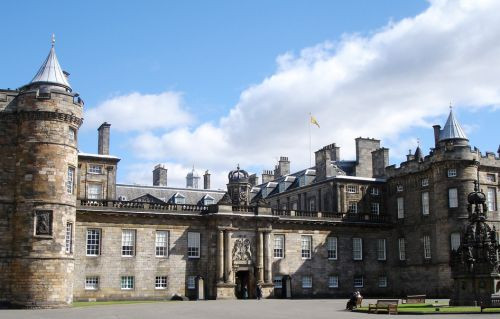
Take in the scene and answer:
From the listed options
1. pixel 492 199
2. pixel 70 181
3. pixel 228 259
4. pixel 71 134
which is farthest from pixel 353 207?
pixel 71 134

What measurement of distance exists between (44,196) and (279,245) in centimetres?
1945

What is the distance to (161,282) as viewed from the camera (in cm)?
4431

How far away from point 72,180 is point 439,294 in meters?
27.6

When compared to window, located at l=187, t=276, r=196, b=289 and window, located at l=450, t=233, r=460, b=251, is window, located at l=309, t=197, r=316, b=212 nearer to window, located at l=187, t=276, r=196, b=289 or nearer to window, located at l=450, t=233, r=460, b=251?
window, located at l=450, t=233, r=460, b=251

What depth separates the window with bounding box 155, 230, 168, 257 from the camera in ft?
146

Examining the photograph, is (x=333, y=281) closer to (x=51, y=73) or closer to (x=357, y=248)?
(x=357, y=248)

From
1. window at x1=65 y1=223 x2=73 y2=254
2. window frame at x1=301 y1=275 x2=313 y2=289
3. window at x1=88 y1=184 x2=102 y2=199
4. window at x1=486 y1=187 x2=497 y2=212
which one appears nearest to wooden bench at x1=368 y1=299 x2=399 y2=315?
window at x1=65 y1=223 x2=73 y2=254

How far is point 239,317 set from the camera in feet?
85.4

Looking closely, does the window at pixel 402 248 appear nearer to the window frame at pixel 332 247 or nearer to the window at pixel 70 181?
the window frame at pixel 332 247

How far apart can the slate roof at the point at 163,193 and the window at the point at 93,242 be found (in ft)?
37.3

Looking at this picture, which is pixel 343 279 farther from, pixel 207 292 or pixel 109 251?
pixel 109 251

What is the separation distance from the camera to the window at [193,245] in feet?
150

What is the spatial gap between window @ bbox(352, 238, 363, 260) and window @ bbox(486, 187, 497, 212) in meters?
10.4

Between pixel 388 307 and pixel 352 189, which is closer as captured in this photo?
pixel 388 307
